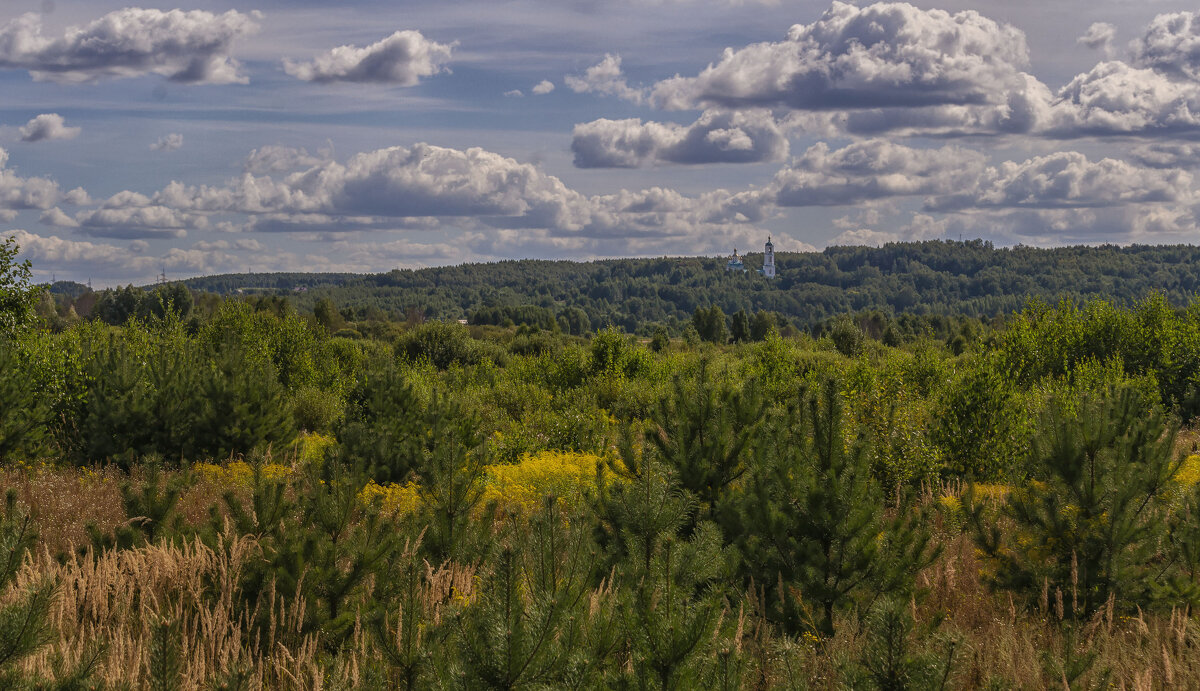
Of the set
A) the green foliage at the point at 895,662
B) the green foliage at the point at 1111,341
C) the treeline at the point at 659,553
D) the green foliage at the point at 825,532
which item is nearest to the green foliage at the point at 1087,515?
the treeline at the point at 659,553

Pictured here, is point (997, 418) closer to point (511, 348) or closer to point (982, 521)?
point (982, 521)

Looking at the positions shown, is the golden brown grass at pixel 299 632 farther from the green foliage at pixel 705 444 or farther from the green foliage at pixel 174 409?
the green foliage at pixel 174 409

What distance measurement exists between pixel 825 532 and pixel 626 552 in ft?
4.59

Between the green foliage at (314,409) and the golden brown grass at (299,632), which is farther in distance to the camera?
the green foliage at (314,409)

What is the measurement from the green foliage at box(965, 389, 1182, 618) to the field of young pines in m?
0.02

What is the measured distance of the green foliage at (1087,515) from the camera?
22.9ft

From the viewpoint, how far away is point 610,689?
3361 mm

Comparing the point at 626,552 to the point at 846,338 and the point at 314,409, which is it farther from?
the point at 846,338

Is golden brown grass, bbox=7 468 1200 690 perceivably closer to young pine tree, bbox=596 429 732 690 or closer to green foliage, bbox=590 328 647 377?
young pine tree, bbox=596 429 732 690

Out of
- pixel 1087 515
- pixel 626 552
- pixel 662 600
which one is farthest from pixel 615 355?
pixel 662 600

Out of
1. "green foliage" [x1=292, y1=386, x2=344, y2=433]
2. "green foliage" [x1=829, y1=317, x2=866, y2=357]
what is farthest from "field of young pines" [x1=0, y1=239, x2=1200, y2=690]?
"green foliage" [x1=829, y1=317, x2=866, y2=357]

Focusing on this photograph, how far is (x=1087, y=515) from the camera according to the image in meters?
7.18

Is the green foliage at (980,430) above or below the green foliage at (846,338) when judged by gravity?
above

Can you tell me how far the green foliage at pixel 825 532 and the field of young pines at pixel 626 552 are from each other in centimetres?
2
